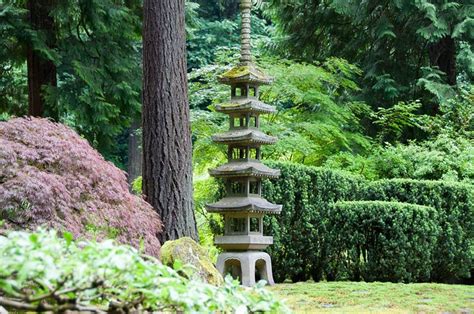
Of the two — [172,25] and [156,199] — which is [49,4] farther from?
[156,199]

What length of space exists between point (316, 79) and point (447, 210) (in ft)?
11.9

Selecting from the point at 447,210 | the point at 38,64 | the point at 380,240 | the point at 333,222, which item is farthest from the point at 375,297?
the point at 38,64

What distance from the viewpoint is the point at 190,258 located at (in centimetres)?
641

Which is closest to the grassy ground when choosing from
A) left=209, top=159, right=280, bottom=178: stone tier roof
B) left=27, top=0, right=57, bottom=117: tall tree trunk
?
left=209, top=159, right=280, bottom=178: stone tier roof

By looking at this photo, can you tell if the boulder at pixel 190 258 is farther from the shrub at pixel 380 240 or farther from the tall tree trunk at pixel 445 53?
the tall tree trunk at pixel 445 53

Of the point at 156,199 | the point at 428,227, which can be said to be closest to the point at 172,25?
the point at 156,199

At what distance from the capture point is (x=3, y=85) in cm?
1471

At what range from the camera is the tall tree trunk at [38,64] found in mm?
13164

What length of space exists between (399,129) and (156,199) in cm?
755

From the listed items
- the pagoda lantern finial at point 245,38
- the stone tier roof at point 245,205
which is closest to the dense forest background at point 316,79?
the pagoda lantern finial at point 245,38

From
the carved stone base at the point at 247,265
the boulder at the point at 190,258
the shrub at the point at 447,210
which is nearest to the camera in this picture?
the boulder at the point at 190,258

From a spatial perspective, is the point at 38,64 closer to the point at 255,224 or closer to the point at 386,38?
the point at 255,224

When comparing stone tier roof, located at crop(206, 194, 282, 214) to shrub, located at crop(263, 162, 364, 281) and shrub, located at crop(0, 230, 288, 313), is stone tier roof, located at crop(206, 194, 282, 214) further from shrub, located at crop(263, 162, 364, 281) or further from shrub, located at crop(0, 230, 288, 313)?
shrub, located at crop(0, 230, 288, 313)

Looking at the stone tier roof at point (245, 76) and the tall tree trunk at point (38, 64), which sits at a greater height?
the tall tree trunk at point (38, 64)
